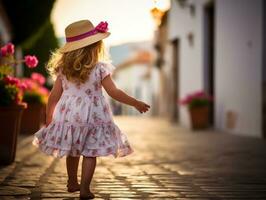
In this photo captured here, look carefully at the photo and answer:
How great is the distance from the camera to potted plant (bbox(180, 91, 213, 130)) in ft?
48.9

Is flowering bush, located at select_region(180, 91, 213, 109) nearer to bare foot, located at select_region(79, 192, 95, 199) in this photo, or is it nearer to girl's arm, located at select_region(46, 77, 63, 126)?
girl's arm, located at select_region(46, 77, 63, 126)

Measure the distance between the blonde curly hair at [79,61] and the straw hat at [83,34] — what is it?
0.18ft

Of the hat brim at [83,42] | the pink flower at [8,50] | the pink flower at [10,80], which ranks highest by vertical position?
the pink flower at [8,50]

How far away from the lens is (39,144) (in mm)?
4516

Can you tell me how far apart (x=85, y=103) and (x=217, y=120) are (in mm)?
10608

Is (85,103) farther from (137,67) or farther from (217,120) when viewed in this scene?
(137,67)

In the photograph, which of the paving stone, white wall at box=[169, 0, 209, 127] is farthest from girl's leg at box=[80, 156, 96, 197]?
white wall at box=[169, 0, 209, 127]

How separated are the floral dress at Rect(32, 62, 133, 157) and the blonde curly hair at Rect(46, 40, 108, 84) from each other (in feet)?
0.15

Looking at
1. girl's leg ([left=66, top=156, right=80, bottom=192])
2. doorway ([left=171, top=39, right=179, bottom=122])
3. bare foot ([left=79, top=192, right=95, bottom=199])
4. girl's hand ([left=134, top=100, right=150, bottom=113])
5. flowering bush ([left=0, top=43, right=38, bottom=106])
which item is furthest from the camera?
doorway ([left=171, top=39, right=179, bottom=122])

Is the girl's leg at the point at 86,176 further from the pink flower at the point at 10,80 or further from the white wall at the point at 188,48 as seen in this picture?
the white wall at the point at 188,48

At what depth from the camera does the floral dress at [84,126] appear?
4.39 meters

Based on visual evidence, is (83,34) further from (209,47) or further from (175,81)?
(175,81)

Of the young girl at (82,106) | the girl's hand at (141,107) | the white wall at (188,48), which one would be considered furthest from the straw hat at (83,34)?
the white wall at (188,48)

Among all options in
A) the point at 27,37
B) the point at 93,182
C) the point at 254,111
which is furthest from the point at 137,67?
the point at 93,182
